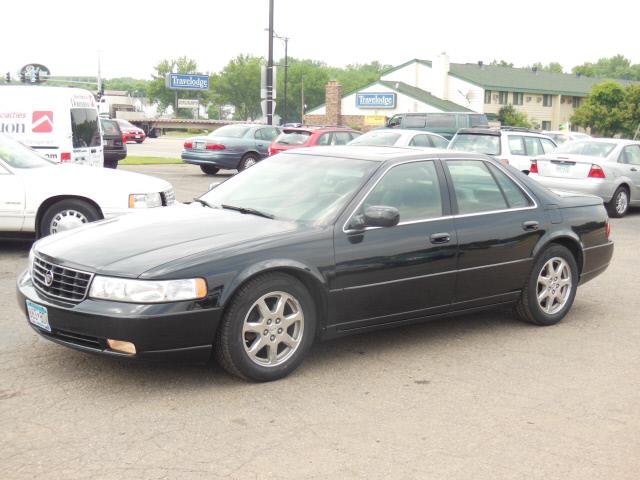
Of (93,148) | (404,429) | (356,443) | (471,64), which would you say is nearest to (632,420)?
(404,429)

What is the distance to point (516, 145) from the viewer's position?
56.9 ft

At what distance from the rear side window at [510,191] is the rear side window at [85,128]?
913cm

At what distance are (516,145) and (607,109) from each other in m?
42.5

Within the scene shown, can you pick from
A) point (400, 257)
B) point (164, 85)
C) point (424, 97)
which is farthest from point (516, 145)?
point (164, 85)

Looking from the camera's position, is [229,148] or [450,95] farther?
[450,95]

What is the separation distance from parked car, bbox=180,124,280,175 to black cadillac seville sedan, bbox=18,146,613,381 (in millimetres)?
15713

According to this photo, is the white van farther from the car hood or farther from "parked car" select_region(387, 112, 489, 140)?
"parked car" select_region(387, 112, 489, 140)

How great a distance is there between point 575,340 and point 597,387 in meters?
1.17

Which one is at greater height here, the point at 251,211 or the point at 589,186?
the point at 251,211

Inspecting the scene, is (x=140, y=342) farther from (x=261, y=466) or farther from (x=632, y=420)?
(x=632, y=420)

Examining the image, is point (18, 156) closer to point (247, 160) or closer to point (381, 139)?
point (381, 139)

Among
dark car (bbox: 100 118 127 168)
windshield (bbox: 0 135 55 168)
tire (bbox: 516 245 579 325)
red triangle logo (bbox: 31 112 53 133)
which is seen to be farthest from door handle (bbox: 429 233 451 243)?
dark car (bbox: 100 118 127 168)

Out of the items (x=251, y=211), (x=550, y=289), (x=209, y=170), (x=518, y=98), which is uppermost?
(x=518, y=98)

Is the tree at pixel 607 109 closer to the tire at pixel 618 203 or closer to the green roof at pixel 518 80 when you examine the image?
the green roof at pixel 518 80
